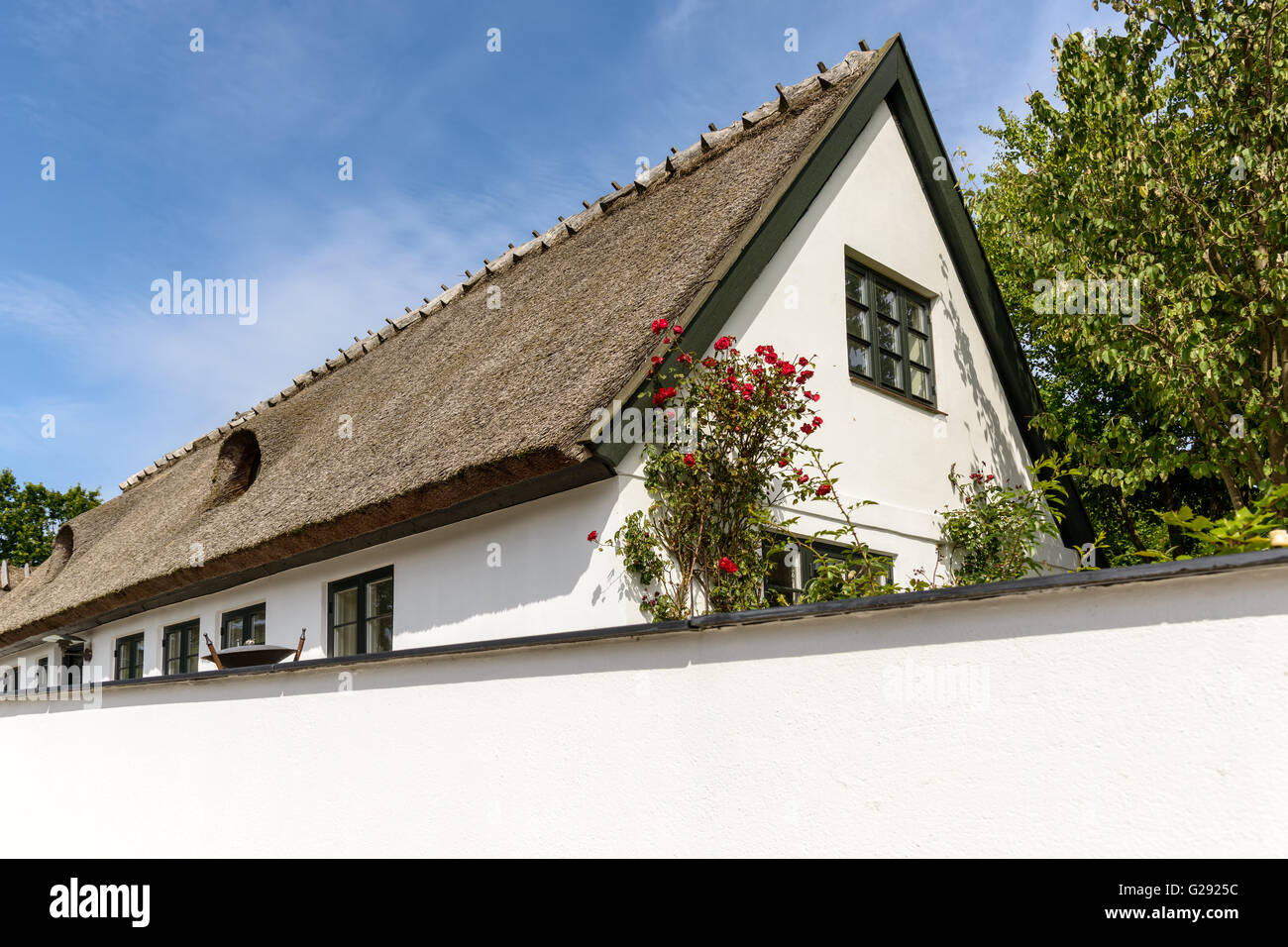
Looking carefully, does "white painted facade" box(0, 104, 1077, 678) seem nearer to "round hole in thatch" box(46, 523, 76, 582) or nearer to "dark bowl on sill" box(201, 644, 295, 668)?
"dark bowl on sill" box(201, 644, 295, 668)

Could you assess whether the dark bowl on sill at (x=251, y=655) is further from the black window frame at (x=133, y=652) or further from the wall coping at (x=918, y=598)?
the black window frame at (x=133, y=652)

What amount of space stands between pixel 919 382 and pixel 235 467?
24.0 feet

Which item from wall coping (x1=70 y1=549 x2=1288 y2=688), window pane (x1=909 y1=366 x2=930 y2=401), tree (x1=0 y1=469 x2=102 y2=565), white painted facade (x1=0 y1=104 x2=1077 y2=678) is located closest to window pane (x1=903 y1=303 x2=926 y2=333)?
white painted facade (x1=0 y1=104 x2=1077 y2=678)

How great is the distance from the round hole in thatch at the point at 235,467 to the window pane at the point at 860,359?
6.62 metres

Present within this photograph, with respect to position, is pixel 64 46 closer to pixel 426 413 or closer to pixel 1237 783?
pixel 426 413

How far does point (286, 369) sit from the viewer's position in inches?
629

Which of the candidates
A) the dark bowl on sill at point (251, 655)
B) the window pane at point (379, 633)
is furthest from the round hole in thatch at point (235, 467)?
the window pane at point (379, 633)

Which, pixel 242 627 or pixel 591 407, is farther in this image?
pixel 242 627

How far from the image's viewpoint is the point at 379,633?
848 cm

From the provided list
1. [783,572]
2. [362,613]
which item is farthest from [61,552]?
[783,572]

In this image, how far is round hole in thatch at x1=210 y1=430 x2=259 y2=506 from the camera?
440 inches

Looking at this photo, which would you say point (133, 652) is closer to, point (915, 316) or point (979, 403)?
point (915, 316)
